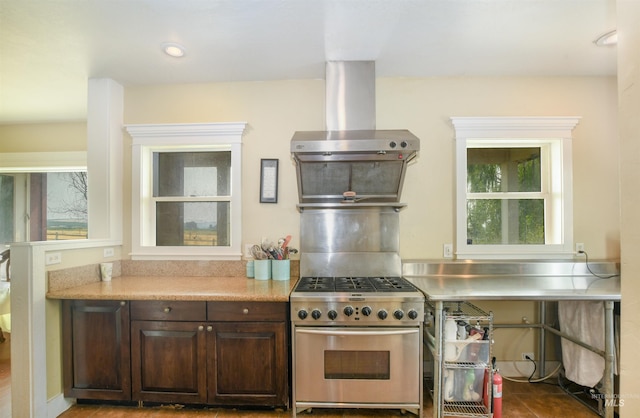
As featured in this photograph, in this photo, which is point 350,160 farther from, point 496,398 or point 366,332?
point 496,398

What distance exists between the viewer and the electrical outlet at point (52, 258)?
6.37ft

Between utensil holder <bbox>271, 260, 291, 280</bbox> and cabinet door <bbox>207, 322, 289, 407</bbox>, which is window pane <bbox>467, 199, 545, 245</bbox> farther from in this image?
cabinet door <bbox>207, 322, 289, 407</bbox>

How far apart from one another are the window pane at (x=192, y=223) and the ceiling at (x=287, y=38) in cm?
114

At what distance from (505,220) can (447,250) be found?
615 mm

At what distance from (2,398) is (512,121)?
4.61 metres

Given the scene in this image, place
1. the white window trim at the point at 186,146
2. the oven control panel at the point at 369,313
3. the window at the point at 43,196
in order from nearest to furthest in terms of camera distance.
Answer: the oven control panel at the point at 369,313 < the white window trim at the point at 186,146 < the window at the point at 43,196

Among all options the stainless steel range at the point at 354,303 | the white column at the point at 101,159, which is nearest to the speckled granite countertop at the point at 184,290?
the stainless steel range at the point at 354,303

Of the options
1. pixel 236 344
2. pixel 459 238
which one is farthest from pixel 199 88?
pixel 459 238

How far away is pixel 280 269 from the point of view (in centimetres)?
229

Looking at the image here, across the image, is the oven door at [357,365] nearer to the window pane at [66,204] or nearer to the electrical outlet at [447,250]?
the electrical outlet at [447,250]

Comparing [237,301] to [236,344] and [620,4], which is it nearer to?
[236,344]

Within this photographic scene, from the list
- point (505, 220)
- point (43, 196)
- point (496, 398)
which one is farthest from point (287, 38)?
point (43, 196)

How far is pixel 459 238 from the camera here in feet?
7.96

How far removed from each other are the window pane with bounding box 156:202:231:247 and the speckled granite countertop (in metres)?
0.41
